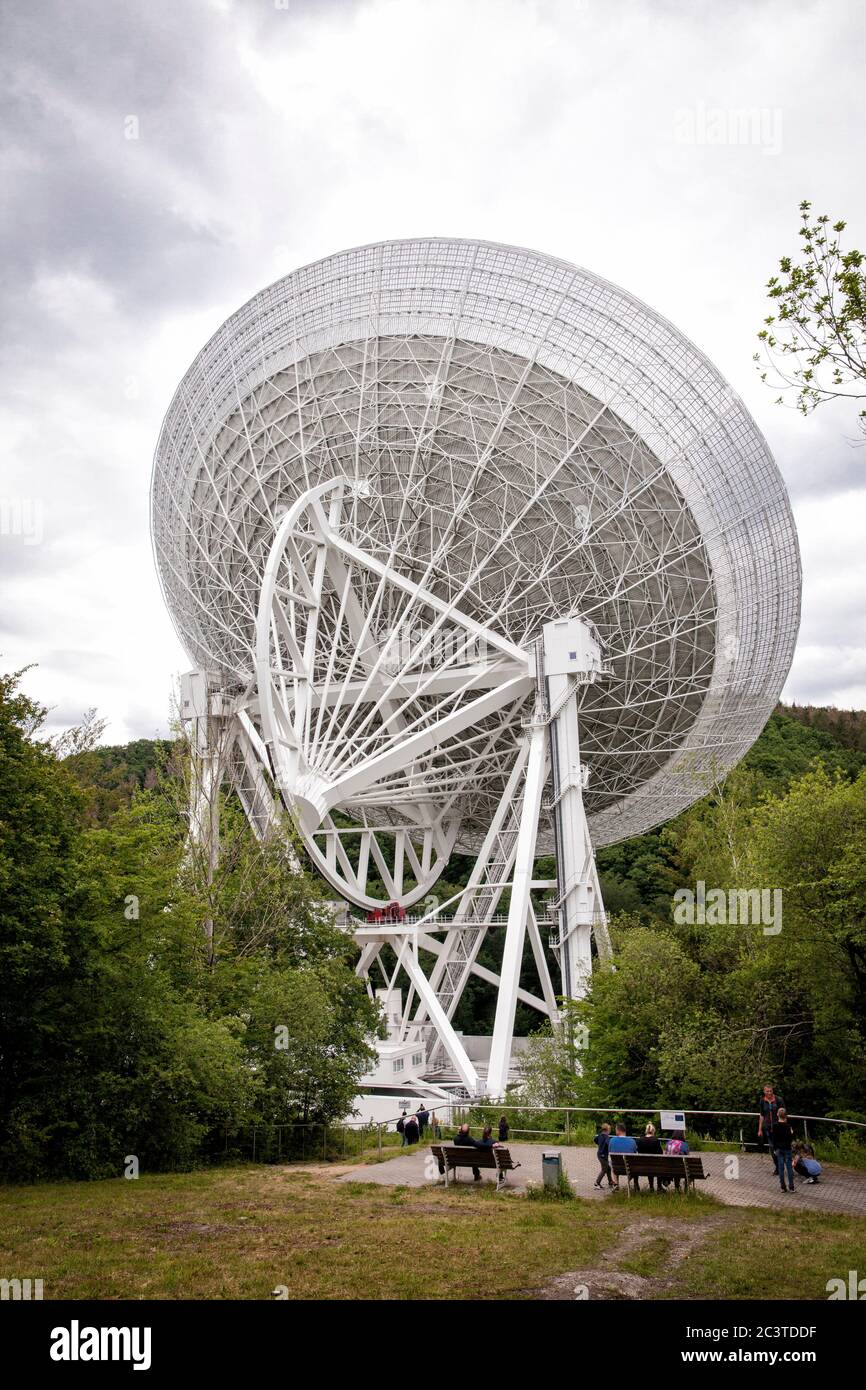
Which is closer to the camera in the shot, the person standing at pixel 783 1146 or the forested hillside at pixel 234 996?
the person standing at pixel 783 1146

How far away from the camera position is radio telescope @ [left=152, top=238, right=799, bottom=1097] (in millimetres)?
29219

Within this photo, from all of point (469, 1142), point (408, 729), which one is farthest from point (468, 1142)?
point (408, 729)

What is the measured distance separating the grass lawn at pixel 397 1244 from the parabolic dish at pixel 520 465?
17.9 metres

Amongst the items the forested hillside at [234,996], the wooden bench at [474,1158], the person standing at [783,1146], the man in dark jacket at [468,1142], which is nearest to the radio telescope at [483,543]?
the forested hillside at [234,996]

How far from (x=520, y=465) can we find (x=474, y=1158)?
67.5ft

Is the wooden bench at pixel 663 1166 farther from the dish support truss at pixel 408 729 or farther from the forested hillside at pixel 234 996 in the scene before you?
the dish support truss at pixel 408 729

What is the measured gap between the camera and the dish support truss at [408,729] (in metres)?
28.6

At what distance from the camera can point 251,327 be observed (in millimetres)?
33562

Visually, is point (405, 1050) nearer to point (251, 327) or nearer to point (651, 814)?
point (651, 814)

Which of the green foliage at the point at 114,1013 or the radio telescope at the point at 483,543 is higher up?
the radio telescope at the point at 483,543

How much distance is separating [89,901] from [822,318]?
13.2 m

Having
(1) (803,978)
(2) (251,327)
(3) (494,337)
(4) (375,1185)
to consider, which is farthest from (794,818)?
(2) (251,327)

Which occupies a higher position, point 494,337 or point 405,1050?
point 494,337
